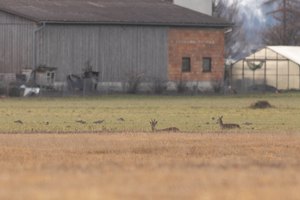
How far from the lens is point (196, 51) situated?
259 ft

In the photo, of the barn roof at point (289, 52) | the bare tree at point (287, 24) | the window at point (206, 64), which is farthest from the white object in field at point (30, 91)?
the bare tree at point (287, 24)

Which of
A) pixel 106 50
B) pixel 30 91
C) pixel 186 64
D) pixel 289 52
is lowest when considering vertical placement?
pixel 30 91

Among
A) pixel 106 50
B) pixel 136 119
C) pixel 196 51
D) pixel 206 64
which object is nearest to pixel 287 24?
pixel 206 64

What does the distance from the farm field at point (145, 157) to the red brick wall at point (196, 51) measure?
33.7 meters

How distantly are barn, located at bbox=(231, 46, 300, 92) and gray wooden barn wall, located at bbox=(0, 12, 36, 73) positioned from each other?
2204cm

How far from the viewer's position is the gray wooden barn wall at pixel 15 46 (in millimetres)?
72625

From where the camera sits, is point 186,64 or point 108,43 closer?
point 108,43

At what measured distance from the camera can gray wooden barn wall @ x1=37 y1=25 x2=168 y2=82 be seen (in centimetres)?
7288

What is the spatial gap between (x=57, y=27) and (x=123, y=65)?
6.33 m

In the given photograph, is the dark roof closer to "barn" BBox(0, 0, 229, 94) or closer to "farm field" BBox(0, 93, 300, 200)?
"barn" BBox(0, 0, 229, 94)

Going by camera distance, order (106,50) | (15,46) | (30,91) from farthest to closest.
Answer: (106,50) → (15,46) → (30,91)

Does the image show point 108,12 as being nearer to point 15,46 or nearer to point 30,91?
point 15,46

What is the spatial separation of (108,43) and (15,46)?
24.1 feet

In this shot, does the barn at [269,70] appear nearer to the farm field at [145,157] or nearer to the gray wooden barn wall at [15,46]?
the gray wooden barn wall at [15,46]
